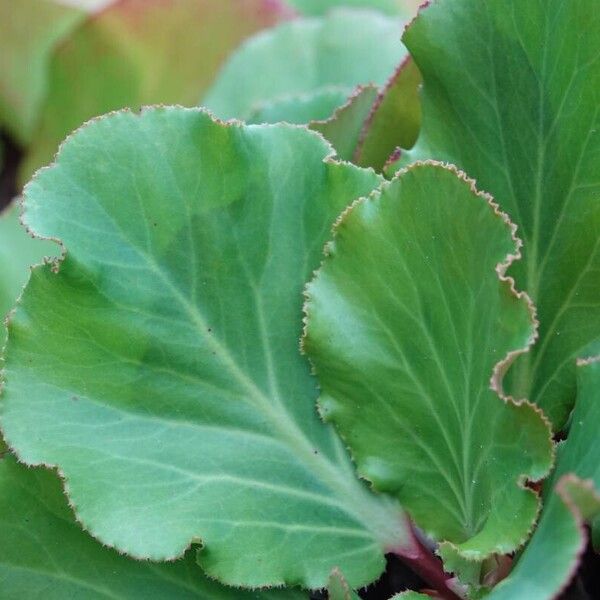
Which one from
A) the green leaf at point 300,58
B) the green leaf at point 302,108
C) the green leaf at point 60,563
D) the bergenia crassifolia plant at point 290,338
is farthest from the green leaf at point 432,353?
the green leaf at point 300,58

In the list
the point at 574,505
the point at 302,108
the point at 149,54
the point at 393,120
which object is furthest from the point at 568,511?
the point at 149,54

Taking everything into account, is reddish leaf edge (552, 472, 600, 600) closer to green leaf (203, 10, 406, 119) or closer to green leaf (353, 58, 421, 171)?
green leaf (353, 58, 421, 171)

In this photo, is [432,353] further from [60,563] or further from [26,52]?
[26,52]

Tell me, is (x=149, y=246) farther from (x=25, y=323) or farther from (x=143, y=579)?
(x=143, y=579)

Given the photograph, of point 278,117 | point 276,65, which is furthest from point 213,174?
point 276,65

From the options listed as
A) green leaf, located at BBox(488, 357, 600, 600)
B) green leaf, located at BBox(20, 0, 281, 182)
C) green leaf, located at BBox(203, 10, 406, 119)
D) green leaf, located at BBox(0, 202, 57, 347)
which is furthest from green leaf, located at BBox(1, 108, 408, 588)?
green leaf, located at BBox(20, 0, 281, 182)

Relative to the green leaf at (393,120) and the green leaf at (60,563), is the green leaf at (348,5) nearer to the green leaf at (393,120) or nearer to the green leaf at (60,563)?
the green leaf at (393,120)
